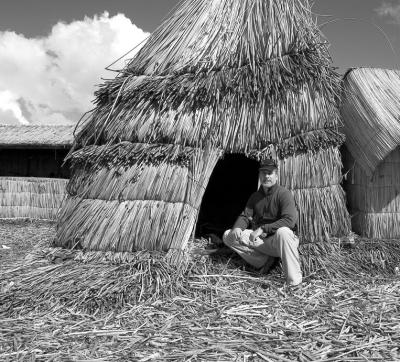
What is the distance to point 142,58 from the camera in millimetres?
5680

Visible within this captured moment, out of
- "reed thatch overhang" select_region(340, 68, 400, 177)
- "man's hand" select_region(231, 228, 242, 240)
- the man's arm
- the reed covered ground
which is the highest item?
"reed thatch overhang" select_region(340, 68, 400, 177)

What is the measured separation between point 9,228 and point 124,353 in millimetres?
8115

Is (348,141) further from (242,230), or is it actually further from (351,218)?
(242,230)

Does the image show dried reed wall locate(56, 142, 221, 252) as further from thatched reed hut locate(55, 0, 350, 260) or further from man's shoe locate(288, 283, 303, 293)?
man's shoe locate(288, 283, 303, 293)

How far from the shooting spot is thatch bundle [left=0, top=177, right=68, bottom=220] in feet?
38.0

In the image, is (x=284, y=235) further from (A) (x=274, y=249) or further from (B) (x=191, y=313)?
(B) (x=191, y=313)

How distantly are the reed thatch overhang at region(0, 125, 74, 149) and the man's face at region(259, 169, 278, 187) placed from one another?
8.51 m

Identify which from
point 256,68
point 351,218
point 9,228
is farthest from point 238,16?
point 9,228

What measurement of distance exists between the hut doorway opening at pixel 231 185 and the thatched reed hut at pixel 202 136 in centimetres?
276

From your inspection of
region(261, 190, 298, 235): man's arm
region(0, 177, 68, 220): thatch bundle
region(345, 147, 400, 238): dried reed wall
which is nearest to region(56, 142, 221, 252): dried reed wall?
region(261, 190, 298, 235): man's arm

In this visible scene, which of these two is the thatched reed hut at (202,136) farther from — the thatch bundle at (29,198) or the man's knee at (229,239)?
the thatch bundle at (29,198)

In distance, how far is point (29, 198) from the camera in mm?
11672

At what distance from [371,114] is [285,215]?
179cm

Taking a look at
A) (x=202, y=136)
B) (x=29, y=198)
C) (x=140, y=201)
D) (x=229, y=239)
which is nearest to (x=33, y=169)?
(x=29, y=198)
